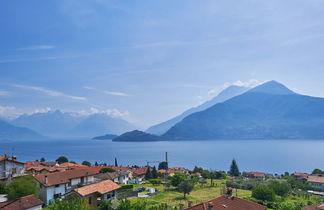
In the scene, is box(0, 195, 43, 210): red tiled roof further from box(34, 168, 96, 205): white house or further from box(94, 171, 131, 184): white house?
box(94, 171, 131, 184): white house

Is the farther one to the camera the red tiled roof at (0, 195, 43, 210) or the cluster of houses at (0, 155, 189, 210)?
the cluster of houses at (0, 155, 189, 210)

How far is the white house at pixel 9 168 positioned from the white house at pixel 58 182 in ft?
26.2

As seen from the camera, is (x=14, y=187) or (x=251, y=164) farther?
(x=251, y=164)

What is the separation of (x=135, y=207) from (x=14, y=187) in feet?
76.6

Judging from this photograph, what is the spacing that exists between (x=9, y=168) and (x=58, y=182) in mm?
12207

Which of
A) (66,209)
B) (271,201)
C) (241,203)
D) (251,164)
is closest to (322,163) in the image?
(251,164)

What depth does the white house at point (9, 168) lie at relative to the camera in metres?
45.1

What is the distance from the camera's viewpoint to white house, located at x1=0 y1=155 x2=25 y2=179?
148 ft

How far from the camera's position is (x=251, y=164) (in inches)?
6885

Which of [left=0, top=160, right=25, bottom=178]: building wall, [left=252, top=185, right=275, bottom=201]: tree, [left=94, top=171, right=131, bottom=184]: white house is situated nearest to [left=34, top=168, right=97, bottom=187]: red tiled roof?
[left=94, top=171, right=131, bottom=184]: white house

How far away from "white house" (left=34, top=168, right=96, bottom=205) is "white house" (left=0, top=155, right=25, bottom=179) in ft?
26.2

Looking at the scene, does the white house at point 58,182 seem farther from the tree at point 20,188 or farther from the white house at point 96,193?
the white house at point 96,193

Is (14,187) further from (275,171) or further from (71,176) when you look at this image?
(275,171)

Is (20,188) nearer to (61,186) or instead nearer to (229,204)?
(61,186)
